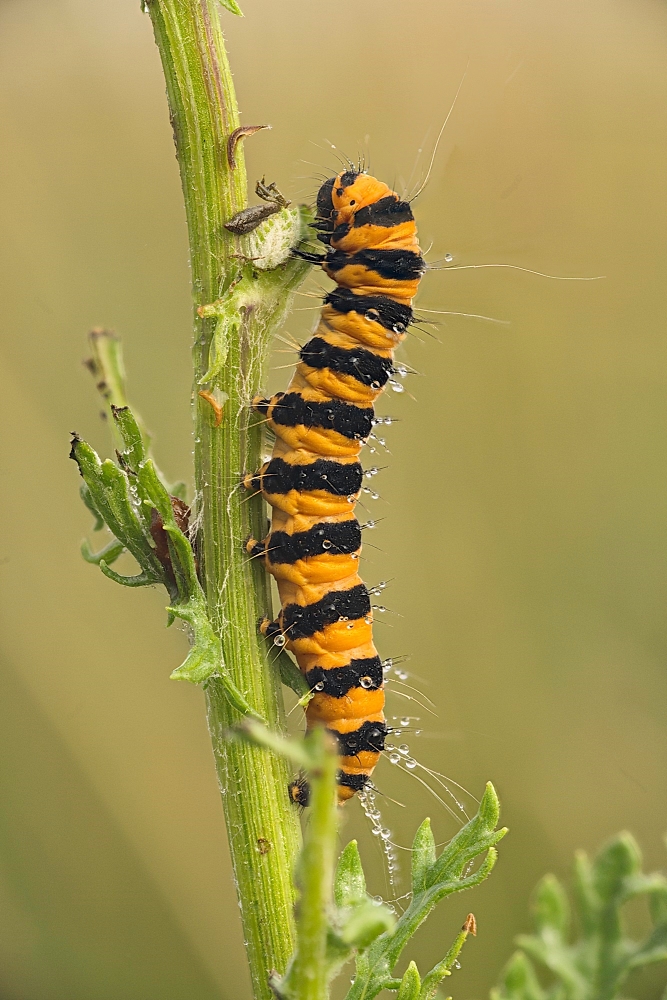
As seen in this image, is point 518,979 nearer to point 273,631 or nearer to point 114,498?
point 273,631

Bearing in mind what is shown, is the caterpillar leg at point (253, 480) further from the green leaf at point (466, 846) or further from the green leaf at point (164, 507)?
the green leaf at point (466, 846)

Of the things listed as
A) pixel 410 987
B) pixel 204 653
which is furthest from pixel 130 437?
pixel 410 987

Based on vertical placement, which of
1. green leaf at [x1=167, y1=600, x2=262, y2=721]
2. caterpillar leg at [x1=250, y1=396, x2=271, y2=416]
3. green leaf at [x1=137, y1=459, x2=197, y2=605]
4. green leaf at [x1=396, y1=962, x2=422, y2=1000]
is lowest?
green leaf at [x1=396, y1=962, x2=422, y2=1000]

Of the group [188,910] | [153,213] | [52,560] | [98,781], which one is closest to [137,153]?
[153,213]

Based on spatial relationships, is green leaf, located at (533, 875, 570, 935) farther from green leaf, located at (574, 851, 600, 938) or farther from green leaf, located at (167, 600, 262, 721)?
green leaf, located at (167, 600, 262, 721)

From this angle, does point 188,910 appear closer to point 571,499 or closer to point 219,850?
point 219,850

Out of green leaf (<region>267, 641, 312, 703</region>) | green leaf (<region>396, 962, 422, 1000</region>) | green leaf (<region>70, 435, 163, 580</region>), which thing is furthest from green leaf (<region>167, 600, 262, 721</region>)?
green leaf (<region>396, 962, 422, 1000</region>)

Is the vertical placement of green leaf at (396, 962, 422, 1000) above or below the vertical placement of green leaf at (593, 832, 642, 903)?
below
